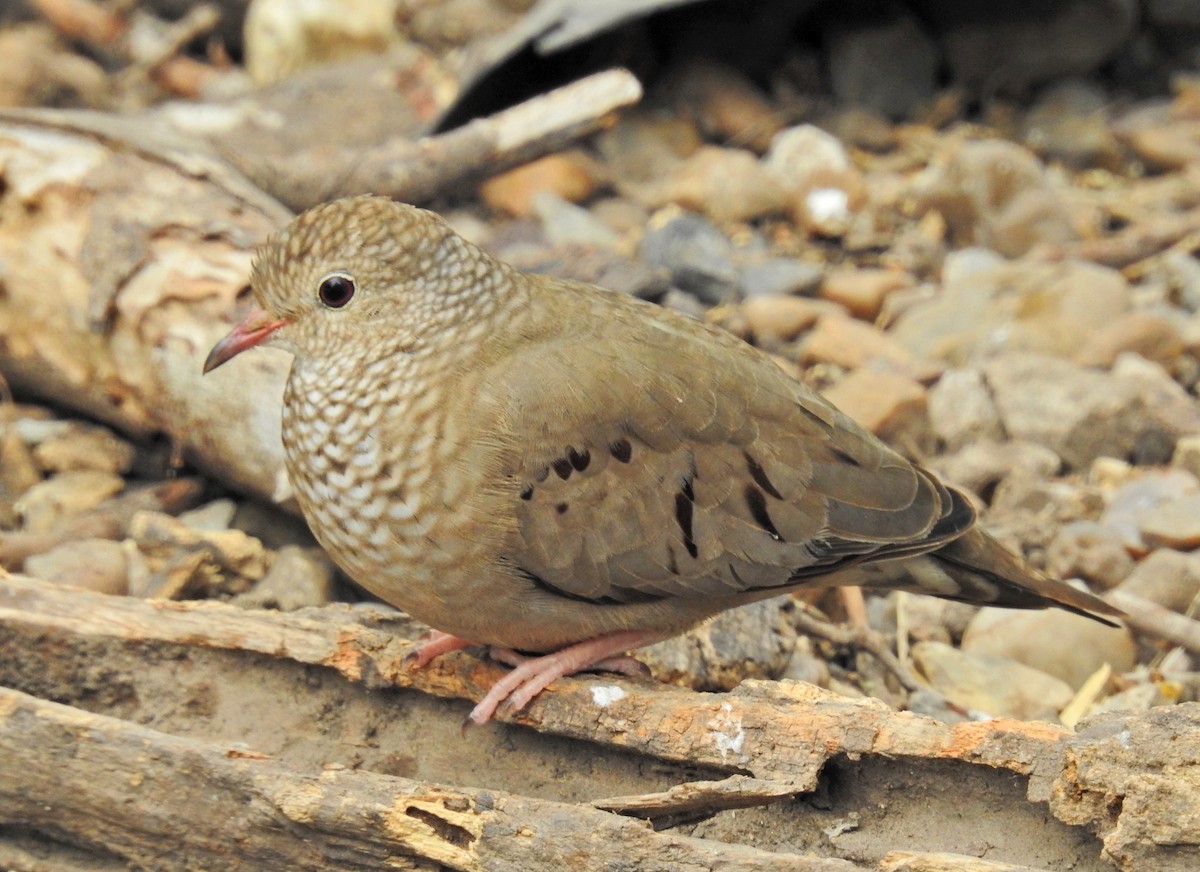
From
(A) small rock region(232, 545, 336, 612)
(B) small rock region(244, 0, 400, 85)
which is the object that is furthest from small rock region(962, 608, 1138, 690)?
(B) small rock region(244, 0, 400, 85)

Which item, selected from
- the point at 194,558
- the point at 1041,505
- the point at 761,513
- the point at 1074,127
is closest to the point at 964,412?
the point at 1041,505

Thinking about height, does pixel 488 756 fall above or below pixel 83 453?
below

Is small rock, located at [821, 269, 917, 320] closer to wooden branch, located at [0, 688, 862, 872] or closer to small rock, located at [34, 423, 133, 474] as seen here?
small rock, located at [34, 423, 133, 474]

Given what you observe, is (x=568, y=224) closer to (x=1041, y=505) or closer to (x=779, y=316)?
(x=779, y=316)

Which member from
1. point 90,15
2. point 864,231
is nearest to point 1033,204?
point 864,231

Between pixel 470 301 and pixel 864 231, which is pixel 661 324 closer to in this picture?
pixel 470 301

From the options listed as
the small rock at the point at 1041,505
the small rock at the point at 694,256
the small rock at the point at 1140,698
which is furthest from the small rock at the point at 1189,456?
the small rock at the point at 694,256
